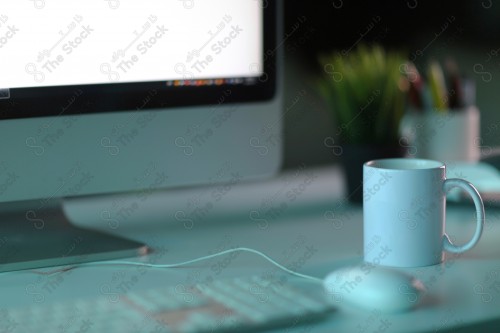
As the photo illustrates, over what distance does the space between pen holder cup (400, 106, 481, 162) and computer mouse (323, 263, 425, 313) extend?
0.59 meters

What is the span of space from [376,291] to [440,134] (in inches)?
25.4

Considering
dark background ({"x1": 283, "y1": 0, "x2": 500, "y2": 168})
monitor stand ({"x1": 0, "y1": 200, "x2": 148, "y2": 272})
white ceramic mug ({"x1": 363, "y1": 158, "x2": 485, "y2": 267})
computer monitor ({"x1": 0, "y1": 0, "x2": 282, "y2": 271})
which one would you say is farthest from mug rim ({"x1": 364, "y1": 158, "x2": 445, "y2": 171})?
dark background ({"x1": 283, "y1": 0, "x2": 500, "y2": 168})

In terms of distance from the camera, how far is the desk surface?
0.75 meters

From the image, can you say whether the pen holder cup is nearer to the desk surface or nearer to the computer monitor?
the desk surface

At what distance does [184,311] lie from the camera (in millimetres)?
716

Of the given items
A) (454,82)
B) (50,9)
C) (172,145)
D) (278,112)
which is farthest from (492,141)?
(50,9)

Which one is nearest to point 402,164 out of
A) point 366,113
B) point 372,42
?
point 366,113

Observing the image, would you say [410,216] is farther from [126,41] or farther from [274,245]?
[126,41]

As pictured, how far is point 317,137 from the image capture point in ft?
5.06

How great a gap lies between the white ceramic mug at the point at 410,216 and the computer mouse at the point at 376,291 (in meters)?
0.12

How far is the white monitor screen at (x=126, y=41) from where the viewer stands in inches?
36.1

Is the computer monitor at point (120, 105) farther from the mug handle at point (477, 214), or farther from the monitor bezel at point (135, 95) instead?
the mug handle at point (477, 214)

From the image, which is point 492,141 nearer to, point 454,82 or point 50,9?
point 454,82

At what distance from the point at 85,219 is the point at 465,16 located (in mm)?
881
